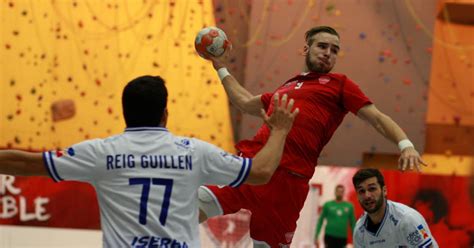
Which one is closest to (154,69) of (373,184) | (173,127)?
(173,127)

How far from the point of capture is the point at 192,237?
357 cm

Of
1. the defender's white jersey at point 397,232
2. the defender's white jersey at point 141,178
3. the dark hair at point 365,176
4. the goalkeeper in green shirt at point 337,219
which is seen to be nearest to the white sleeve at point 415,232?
the defender's white jersey at point 397,232

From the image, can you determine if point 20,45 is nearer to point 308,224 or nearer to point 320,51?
point 308,224

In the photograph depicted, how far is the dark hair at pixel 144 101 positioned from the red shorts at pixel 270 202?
5.76 feet

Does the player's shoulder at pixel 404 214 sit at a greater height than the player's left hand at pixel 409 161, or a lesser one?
lesser

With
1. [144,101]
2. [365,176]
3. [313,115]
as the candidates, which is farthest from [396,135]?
[144,101]

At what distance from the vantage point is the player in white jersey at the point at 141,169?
343cm

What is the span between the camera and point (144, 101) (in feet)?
11.3

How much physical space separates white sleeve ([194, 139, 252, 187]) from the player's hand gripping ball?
1.84 m

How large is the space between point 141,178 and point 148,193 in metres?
0.07

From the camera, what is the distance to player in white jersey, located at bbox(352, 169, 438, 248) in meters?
5.75

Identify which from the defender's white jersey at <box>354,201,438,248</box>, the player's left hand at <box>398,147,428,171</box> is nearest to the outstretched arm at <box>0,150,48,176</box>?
the player's left hand at <box>398,147,428,171</box>

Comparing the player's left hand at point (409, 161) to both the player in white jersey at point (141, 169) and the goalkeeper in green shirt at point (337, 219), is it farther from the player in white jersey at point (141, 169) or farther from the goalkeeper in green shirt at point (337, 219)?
the goalkeeper in green shirt at point (337, 219)

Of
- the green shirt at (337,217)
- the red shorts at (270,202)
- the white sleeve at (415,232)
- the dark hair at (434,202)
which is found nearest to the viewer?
the red shorts at (270,202)
